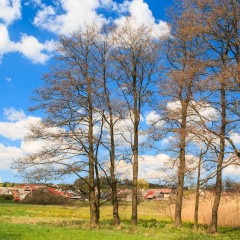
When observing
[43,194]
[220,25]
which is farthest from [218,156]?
[43,194]

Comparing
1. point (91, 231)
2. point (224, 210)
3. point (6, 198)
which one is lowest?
point (6, 198)

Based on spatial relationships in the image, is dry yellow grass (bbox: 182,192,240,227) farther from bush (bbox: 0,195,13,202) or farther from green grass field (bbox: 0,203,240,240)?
bush (bbox: 0,195,13,202)

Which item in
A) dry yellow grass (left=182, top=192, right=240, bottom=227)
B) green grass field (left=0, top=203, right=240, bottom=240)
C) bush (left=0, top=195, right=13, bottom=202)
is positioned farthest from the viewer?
bush (left=0, top=195, right=13, bottom=202)

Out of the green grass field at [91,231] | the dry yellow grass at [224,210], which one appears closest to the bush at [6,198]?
the green grass field at [91,231]

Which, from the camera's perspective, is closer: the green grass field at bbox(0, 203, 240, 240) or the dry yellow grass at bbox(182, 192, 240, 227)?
the green grass field at bbox(0, 203, 240, 240)

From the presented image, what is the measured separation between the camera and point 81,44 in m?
27.4

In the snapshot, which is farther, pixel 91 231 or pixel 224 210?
pixel 224 210

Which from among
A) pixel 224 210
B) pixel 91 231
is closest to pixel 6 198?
pixel 224 210

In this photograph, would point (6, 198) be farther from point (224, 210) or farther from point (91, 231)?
point (91, 231)

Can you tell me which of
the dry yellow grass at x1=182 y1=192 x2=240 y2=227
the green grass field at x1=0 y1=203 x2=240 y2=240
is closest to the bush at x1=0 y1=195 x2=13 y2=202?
the green grass field at x1=0 y1=203 x2=240 y2=240

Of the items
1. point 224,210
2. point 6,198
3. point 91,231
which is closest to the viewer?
point 91,231

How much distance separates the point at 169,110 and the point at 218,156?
352 centimetres

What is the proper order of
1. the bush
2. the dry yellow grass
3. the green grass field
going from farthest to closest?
1. the bush
2. the dry yellow grass
3. the green grass field

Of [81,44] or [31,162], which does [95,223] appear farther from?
[81,44]
